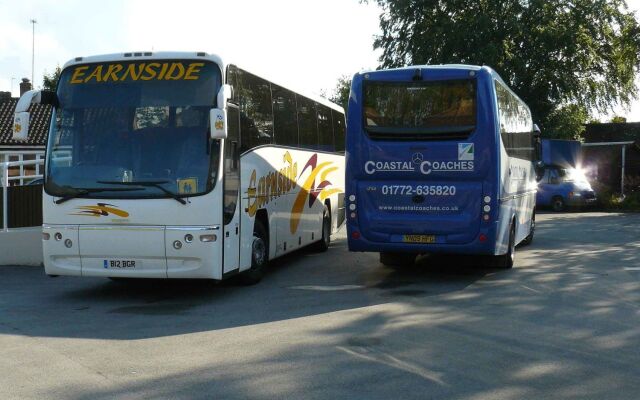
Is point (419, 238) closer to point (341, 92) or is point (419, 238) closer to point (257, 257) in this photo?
point (257, 257)

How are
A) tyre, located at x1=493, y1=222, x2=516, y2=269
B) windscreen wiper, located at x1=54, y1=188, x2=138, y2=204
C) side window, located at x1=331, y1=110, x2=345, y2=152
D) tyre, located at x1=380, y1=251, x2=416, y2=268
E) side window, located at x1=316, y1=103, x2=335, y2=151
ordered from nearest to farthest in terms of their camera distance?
windscreen wiper, located at x1=54, y1=188, x2=138, y2=204 < tyre, located at x1=493, y1=222, x2=516, y2=269 < tyre, located at x1=380, y1=251, x2=416, y2=268 < side window, located at x1=316, y1=103, x2=335, y2=151 < side window, located at x1=331, y1=110, x2=345, y2=152

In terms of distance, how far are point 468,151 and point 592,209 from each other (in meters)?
23.8

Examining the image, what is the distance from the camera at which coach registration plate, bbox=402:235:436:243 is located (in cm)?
1172

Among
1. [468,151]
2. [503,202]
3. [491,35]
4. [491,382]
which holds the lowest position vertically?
[491,382]

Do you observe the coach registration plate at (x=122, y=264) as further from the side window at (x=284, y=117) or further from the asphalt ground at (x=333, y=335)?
the side window at (x=284, y=117)

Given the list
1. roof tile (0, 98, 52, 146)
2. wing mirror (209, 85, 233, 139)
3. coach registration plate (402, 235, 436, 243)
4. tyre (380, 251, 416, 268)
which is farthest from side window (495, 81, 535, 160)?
roof tile (0, 98, 52, 146)

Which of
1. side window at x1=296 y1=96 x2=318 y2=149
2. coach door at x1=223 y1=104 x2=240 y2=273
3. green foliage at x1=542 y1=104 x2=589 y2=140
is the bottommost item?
coach door at x1=223 y1=104 x2=240 y2=273

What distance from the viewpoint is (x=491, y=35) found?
128 feet

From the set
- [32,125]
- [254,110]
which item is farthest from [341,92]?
[254,110]

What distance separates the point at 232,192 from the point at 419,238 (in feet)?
10.2

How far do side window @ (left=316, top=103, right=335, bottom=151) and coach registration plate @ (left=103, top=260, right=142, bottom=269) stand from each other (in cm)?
689

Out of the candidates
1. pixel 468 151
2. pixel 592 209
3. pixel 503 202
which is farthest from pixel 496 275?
pixel 592 209

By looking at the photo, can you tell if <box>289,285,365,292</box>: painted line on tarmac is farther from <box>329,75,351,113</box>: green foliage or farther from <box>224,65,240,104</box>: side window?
<box>329,75,351,113</box>: green foliage

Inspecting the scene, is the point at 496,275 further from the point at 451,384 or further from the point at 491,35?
the point at 491,35
